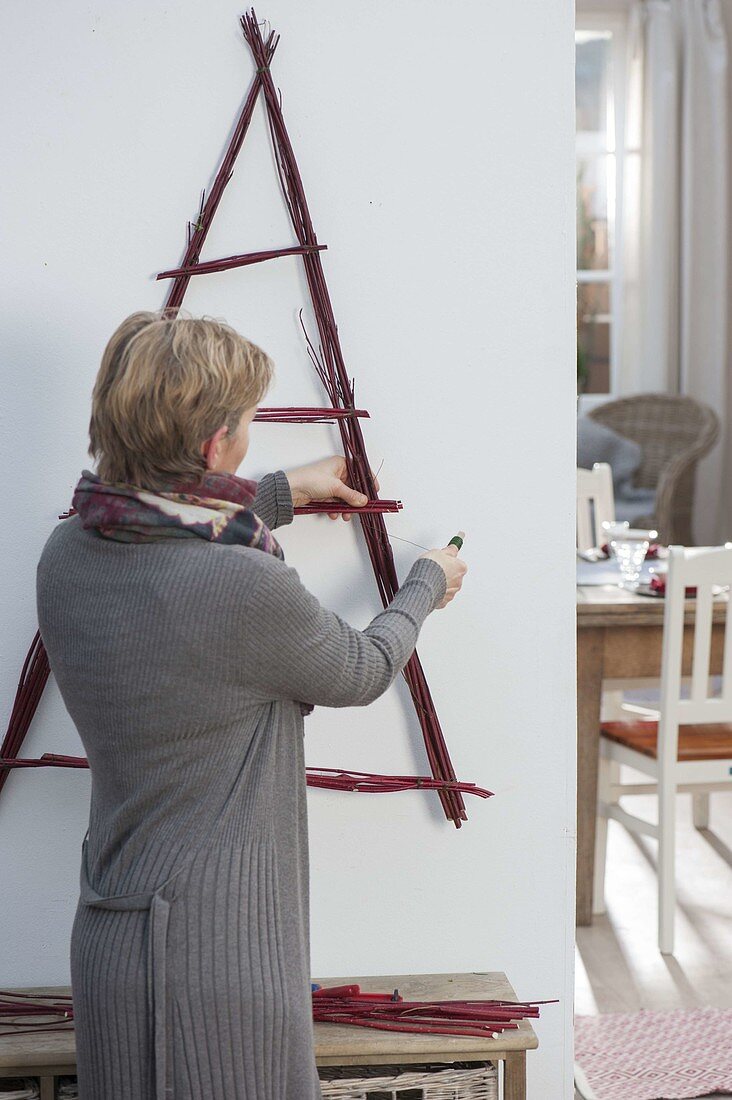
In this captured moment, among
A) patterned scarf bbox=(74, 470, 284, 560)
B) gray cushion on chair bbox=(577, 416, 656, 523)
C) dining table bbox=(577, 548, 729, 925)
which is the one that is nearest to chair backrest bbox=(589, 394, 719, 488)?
gray cushion on chair bbox=(577, 416, 656, 523)

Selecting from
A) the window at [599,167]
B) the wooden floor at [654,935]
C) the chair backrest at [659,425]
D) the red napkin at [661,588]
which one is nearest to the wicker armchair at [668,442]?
the chair backrest at [659,425]

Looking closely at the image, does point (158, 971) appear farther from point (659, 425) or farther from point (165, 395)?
point (659, 425)

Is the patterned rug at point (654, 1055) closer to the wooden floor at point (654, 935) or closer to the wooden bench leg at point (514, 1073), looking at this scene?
the wooden floor at point (654, 935)

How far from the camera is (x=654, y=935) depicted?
3061 millimetres

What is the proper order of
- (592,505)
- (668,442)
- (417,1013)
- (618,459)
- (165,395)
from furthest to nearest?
1. (668,442)
2. (618,459)
3. (592,505)
4. (417,1013)
5. (165,395)

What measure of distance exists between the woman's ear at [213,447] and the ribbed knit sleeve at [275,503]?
38 centimetres

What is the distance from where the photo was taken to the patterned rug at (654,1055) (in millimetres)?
2354

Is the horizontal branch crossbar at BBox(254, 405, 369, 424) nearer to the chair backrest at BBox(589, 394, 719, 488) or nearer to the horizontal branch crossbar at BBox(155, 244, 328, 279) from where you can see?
the horizontal branch crossbar at BBox(155, 244, 328, 279)

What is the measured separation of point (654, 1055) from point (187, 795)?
1672mm

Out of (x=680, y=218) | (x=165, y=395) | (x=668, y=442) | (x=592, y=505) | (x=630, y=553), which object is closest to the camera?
(x=165, y=395)

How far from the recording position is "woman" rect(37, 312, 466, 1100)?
120 centimetres

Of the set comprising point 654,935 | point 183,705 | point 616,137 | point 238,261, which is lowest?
point 654,935

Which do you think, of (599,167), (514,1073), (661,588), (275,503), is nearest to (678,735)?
(661,588)

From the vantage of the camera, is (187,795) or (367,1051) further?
(367,1051)
